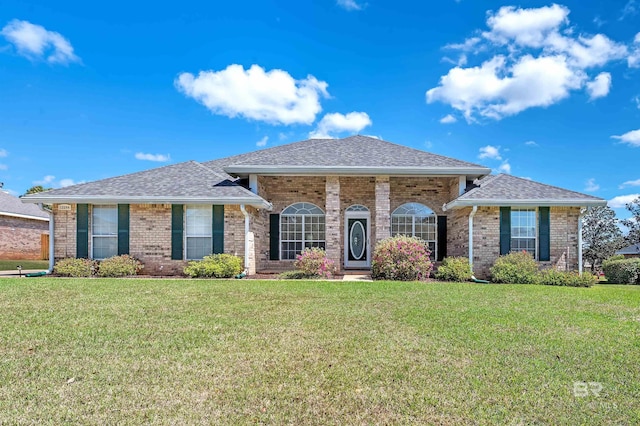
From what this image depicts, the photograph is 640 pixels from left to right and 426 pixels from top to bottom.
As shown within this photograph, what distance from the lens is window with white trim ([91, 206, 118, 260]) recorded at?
46.6ft

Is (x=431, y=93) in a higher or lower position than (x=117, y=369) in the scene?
higher

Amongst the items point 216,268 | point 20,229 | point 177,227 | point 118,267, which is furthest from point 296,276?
point 20,229

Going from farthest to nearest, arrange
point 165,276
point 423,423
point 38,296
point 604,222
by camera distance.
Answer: point 604,222
point 165,276
point 38,296
point 423,423

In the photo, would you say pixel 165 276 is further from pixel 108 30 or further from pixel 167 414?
pixel 167 414

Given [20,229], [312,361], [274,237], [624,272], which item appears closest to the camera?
[312,361]

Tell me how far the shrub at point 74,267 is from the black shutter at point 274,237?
6.39 meters

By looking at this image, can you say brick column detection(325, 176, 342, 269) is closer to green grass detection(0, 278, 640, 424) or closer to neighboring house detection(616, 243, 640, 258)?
green grass detection(0, 278, 640, 424)

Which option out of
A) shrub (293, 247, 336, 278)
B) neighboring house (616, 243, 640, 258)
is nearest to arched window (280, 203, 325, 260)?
shrub (293, 247, 336, 278)

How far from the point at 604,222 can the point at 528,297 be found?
23.4 meters

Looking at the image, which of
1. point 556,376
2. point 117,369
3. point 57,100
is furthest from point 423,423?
point 57,100

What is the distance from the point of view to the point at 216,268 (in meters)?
13.1

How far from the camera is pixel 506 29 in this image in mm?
15422

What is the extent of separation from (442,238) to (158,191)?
11.0 metres

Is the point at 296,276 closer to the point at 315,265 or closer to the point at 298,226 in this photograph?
the point at 315,265
